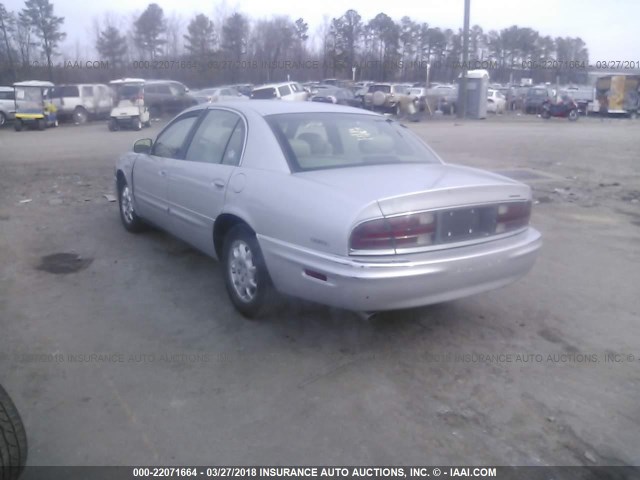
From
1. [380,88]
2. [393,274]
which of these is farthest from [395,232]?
[380,88]

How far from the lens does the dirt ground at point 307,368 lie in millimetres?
2949

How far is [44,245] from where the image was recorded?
21.0 ft

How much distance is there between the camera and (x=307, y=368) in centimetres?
370

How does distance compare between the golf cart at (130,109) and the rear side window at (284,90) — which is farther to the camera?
the rear side window at (284,90)

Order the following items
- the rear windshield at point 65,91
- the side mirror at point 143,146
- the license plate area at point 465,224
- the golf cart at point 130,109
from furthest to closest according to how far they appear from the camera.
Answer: the rear windshield at point 65,91 < the golf cart at point 130,109 < the side mirror at point 143,146 < the license plate area at point 465,224

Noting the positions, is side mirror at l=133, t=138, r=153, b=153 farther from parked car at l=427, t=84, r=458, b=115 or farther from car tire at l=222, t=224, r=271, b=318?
parked car at l=427, t=84, r=458, b=115

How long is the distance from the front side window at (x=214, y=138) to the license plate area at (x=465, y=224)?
1654mm

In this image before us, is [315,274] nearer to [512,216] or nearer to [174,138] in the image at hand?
[512,216]

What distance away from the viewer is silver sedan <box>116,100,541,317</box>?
3461mm

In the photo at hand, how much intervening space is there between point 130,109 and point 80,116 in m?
5.02

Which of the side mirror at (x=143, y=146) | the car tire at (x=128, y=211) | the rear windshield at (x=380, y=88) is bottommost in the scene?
the car tire at (x=128, y=211)

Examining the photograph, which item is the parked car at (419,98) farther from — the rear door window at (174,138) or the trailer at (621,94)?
the rear door window at (174,138)

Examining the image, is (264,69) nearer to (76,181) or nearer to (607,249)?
(76,181)

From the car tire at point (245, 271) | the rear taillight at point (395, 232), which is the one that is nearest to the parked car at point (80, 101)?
the car tire at point (245, 271)
